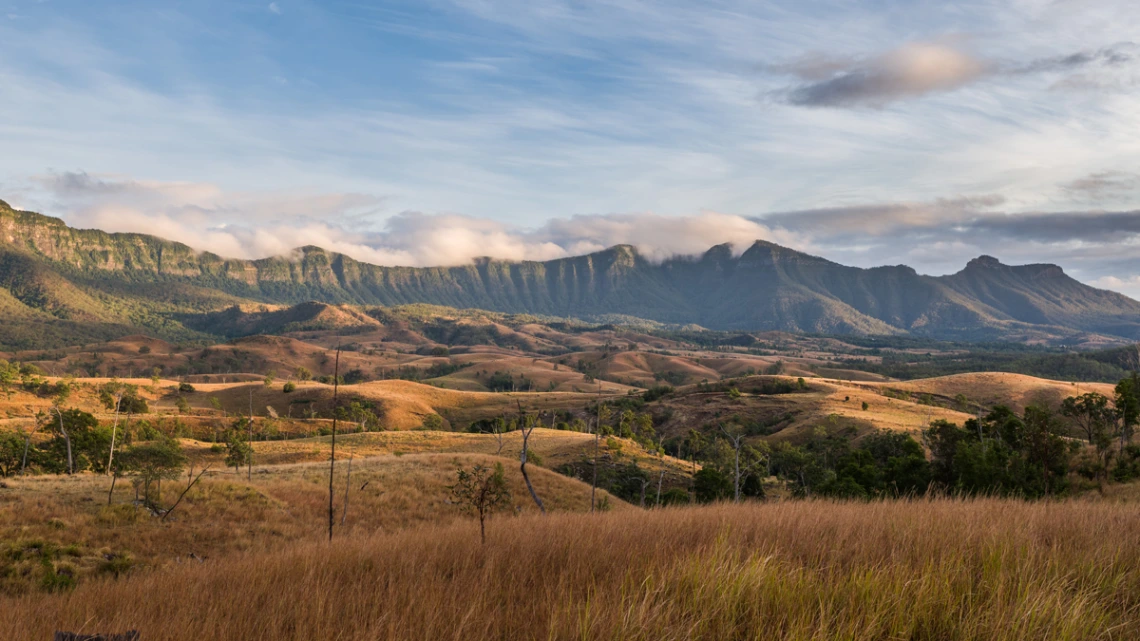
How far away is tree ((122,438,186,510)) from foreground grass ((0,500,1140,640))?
967 inches

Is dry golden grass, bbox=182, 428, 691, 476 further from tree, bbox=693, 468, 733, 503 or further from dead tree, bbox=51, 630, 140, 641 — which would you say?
dead tree, bbox=51, 630, 140, 641

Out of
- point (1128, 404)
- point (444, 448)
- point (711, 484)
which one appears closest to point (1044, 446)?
point (1128, 404)

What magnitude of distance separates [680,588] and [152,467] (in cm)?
3090

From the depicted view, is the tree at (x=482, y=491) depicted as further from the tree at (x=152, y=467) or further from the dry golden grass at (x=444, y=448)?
the dry golden grass at (x=444, y=448)

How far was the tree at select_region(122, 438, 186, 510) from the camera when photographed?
2639 cm

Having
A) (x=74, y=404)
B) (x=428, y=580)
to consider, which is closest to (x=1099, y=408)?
(x=428, y=580)

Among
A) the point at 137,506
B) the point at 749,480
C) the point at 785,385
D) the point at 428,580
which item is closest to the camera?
the point at 428,580

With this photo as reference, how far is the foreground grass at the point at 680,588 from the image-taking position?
3322 millimetres

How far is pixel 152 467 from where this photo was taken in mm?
27406

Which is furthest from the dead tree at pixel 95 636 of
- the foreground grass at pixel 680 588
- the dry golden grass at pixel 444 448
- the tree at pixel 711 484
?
the dry golden grass at pixel 444 448

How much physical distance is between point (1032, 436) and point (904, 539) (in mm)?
27931

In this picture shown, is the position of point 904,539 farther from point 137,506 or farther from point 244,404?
point 244,404

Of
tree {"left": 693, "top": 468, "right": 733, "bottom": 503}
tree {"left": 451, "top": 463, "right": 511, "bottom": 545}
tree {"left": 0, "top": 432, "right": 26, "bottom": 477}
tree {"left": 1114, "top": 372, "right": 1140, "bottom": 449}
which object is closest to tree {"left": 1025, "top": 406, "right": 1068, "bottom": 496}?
tree {"left": 1114, "top": 372, "right": 1140, "bottom": 449}

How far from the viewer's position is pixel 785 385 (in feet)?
449
